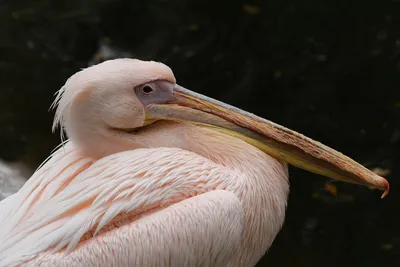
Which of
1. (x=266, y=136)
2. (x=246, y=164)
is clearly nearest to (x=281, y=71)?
(x=266, y=136)

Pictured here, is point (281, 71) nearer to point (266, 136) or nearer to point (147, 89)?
point (266, 136)

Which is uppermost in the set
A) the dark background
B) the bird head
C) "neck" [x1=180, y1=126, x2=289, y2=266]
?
the bird head

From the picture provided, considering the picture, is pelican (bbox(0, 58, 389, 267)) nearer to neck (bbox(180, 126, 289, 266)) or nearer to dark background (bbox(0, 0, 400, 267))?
neck (bbox(180, 126, 289, 266))

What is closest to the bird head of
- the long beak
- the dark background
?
the long beak

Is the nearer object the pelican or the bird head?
the pelican

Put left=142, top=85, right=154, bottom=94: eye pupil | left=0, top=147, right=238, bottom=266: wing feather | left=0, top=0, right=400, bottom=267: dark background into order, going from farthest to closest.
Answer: left=0, top=0, right=400, bottom=267: dark background
left=142, top=85, right=154, bottom=94: eye pupil
left=0, top=147, right=238, bottom=266: wing feather

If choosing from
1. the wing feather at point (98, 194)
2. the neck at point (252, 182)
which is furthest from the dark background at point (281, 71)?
the wing feather at point (98, 194)

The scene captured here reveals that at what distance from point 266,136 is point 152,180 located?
0.62 meters

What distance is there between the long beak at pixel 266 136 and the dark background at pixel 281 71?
1.84 metres

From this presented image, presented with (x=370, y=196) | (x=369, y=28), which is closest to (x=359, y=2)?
(x=369, y=28)

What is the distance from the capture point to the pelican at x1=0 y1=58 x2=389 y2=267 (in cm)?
303

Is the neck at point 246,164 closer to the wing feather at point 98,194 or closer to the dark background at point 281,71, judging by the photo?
the wing feather at point 98,194

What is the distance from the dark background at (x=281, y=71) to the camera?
5438 mm

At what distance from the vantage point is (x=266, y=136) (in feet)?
11.3
